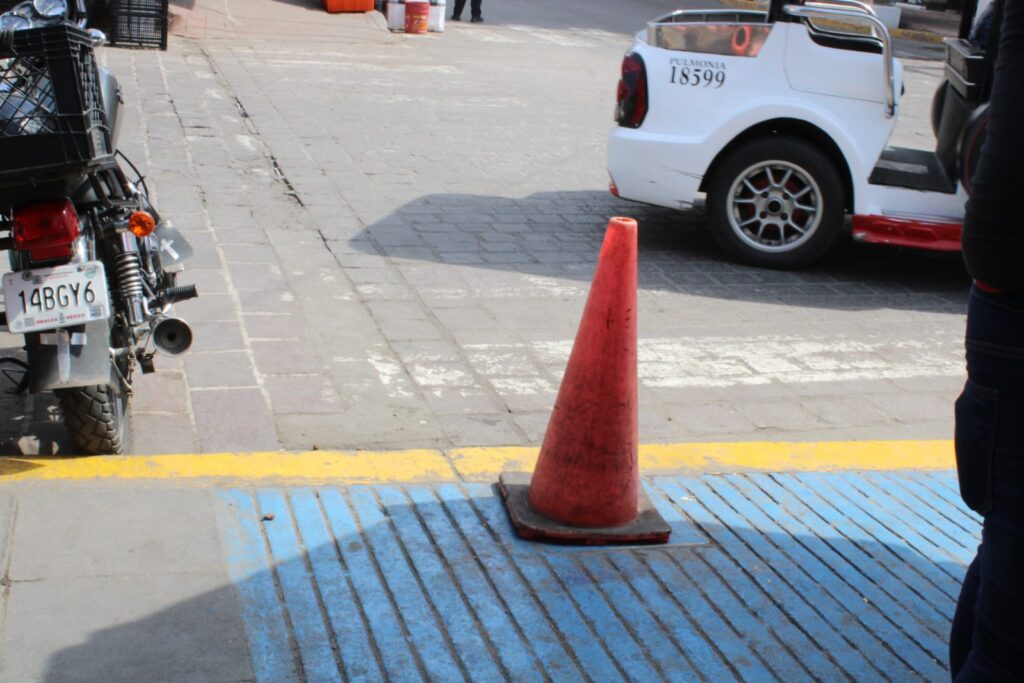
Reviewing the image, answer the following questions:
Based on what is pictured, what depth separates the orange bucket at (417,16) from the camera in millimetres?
18500

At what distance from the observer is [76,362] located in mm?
4020

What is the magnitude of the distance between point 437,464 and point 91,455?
48.7 inches

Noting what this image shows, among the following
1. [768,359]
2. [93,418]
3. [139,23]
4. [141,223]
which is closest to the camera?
[93,418]

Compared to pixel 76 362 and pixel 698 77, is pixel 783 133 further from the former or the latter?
pixel 76 362

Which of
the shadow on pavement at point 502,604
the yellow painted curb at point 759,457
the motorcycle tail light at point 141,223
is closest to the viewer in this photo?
the shadow on pavement at point 502,604

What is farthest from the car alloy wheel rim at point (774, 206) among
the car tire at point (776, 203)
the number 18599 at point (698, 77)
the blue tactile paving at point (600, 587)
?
the blue tactile paving at point (600, 587)

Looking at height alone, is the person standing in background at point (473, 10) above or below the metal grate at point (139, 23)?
below

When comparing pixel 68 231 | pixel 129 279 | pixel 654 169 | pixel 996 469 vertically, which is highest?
pixel 996 469

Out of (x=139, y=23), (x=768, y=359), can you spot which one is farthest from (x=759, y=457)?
(x=139, y=23)

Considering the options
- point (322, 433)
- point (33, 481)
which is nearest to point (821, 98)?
point (322, 433)

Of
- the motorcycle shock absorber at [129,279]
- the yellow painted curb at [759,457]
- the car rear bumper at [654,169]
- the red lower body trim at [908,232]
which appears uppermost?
the motorcycle shock absorber at [129,279]

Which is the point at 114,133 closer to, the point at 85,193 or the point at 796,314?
the point at 85,193

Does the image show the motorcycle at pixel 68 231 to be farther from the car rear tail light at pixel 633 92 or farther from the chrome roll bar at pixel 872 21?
the chrome roll bar at pixel 872 21

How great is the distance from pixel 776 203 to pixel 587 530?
3.99 metres
